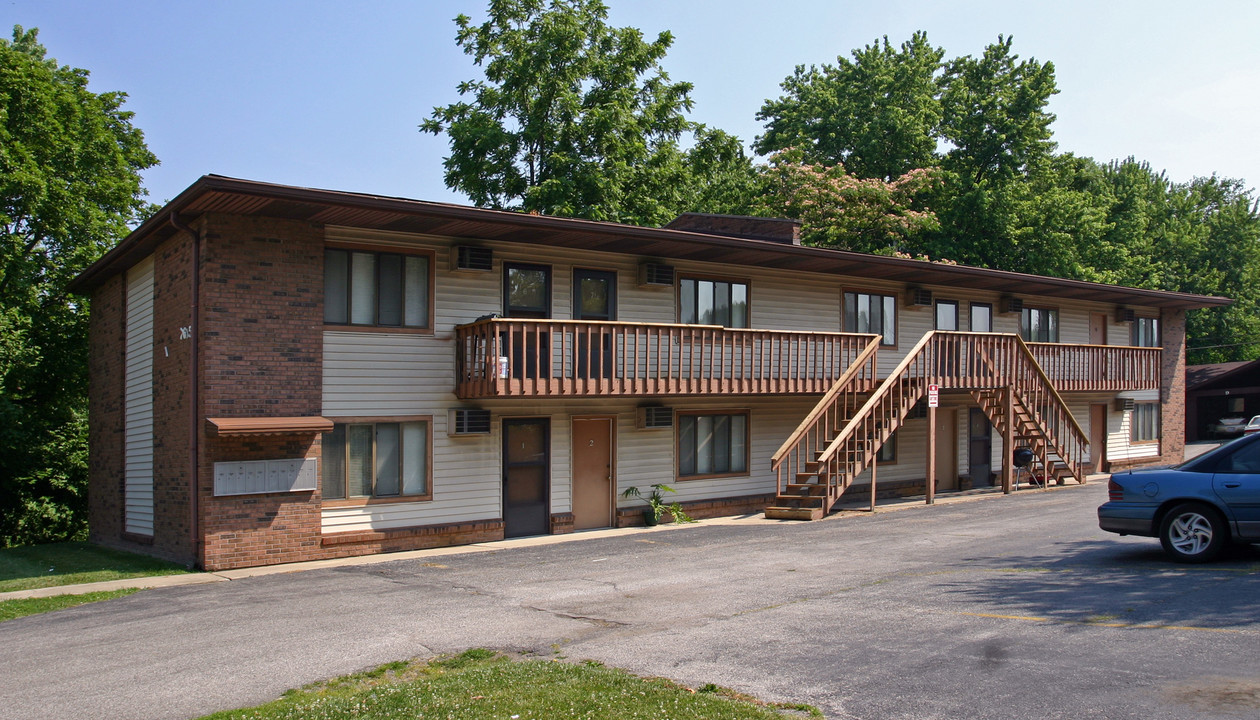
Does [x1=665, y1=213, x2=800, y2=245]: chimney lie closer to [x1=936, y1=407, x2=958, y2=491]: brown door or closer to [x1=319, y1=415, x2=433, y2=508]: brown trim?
[x1=936, y1=407, x2=958, y2=491]: brown door

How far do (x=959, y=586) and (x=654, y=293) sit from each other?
982 centimetres

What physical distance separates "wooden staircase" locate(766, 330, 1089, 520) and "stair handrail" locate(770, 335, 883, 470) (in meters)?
0.02

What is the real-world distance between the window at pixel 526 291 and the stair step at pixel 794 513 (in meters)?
5.55

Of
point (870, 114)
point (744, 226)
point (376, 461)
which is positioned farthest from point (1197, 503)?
point (870, 114)

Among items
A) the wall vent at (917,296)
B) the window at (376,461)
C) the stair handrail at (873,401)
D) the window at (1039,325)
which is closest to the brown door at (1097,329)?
the window at (1039,325)

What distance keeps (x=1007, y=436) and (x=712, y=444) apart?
23.5 ft

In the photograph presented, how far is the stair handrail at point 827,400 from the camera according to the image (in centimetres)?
1838

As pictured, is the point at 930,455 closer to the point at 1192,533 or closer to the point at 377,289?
the point at 1192,533

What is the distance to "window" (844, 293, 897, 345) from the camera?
898 inches

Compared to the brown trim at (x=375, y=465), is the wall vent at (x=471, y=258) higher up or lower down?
higher up

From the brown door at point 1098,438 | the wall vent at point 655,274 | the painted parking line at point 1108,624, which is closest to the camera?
the painted parking line at point 1108,624

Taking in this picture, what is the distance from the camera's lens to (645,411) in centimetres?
1880

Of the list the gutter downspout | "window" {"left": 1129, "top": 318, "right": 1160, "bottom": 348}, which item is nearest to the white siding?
the gutter downspout

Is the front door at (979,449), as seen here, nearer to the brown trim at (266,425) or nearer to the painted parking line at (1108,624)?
the brown trim at (266,425)
